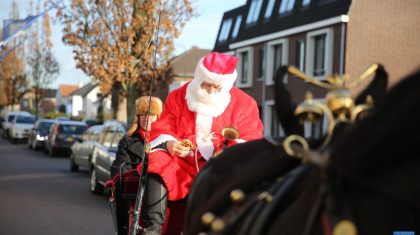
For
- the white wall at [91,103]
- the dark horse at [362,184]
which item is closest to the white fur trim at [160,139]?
the dark horse at [362,184]

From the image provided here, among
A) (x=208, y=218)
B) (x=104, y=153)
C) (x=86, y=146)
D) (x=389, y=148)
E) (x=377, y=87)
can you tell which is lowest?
(x=86, y=146)

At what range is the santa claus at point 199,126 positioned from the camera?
3.90 m

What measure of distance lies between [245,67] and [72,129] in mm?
11587

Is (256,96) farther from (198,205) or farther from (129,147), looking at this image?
(198,205)

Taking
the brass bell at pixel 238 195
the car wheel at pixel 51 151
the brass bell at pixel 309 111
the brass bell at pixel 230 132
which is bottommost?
the car wheel at pixel 51 151

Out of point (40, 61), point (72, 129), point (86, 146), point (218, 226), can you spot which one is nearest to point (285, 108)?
point (218, 226)

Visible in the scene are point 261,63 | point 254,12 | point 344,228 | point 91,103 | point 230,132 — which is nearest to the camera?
point 344,228

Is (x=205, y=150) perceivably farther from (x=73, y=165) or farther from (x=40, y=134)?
(x=40, y=134)

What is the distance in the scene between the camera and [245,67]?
32.2 meters

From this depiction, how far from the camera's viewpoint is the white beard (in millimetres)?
3980

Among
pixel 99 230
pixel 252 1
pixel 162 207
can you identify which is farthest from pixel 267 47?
pixel 162 207

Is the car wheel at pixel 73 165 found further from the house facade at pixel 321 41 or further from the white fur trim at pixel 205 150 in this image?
the white fur trim at pixel 205 150

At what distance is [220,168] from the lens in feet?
8.61

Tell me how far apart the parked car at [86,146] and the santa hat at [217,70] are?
9.93 metres
